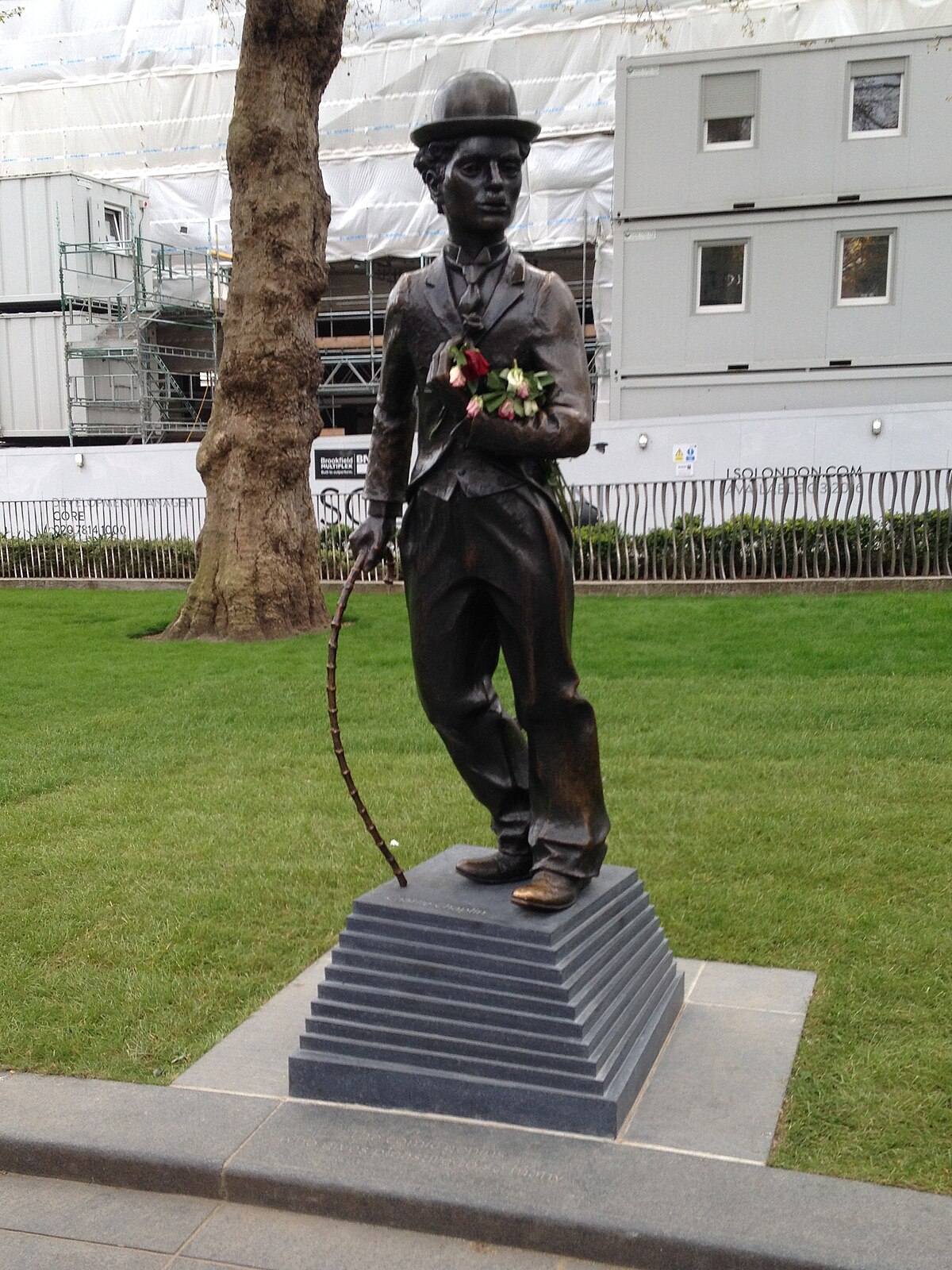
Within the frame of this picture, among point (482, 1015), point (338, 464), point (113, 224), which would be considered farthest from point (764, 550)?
point (113, 224)

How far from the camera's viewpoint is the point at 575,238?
25.2m

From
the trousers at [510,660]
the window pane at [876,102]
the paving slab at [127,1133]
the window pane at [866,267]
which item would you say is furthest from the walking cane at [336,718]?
the window pane at [876,102]

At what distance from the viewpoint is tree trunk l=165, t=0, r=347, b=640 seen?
11.5m

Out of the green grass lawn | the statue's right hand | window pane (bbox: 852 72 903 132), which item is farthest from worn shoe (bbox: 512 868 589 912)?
window pane (bbox: 852 72 903 132)

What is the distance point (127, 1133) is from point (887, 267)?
70.3 feet

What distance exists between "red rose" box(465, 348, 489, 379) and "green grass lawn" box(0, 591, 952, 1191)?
89.4 inches

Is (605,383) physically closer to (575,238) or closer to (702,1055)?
(575,238)

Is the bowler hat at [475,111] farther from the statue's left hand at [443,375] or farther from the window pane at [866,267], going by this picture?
the window pane at [866,267]

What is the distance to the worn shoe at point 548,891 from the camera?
3.56 meters

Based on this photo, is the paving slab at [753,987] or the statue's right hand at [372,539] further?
the paving slab at [753,987]

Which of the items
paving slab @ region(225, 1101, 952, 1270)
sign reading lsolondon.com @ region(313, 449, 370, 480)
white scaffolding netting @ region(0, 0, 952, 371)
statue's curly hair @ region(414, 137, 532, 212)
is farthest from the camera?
white scaffolding netting @ region(0, 0, 952, 371)

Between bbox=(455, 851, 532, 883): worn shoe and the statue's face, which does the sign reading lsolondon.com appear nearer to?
bbox=(455, 851, 532, 883): worn shoe

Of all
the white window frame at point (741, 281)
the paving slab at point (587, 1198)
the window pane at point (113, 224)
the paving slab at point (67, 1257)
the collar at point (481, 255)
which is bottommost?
the paving slab at point (67, 1257)

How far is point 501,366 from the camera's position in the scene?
3473mm
